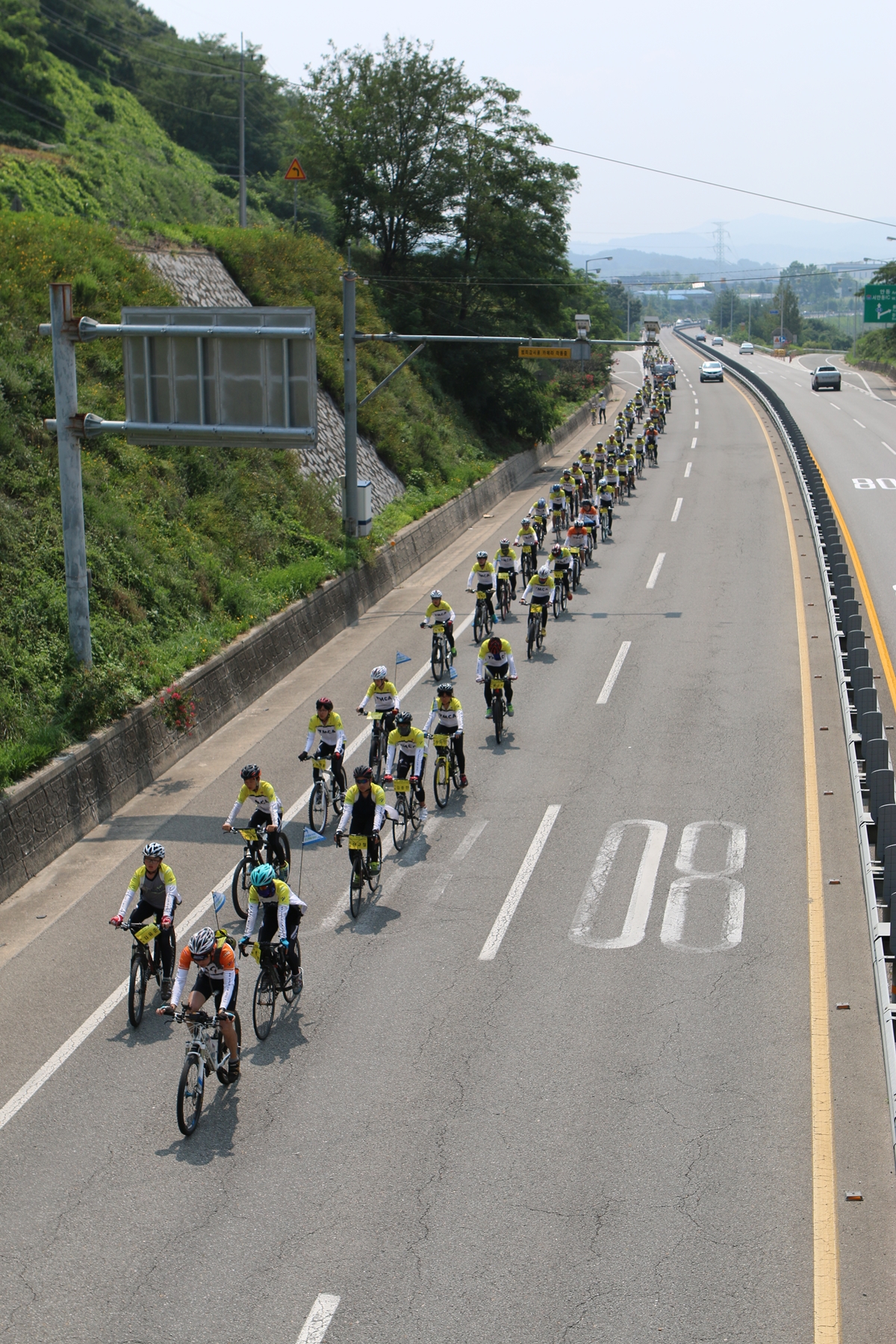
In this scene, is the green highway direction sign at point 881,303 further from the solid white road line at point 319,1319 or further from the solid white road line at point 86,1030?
the solid white road line at point 319,1319

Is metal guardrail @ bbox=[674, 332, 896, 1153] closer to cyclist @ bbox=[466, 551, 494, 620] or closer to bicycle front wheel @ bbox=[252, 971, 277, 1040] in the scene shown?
bicycle front wheel @ bbox=[252, 971, 277, 1040]

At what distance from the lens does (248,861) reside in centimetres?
1423

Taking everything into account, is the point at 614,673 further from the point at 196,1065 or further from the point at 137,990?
the point at 196,1065

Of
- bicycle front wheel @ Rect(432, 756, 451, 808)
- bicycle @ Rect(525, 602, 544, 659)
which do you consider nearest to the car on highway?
bicycle @ Rect(525, 602, 544, 659)

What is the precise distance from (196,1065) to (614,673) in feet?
47.4

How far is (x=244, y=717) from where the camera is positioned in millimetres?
21094

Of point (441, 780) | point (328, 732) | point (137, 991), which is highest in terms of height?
point (328, 732)

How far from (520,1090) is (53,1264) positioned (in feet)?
12.4

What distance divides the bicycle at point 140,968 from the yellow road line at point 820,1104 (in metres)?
5.90

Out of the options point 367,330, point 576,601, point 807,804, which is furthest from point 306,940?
point 367,330

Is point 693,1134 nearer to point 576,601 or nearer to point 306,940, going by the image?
point 306,940

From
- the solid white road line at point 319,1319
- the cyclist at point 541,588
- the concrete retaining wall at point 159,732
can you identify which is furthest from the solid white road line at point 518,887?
the cyclist at point 541,588

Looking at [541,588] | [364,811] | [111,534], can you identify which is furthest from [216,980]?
[541,588]

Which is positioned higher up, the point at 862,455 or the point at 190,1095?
the point at 862,455
